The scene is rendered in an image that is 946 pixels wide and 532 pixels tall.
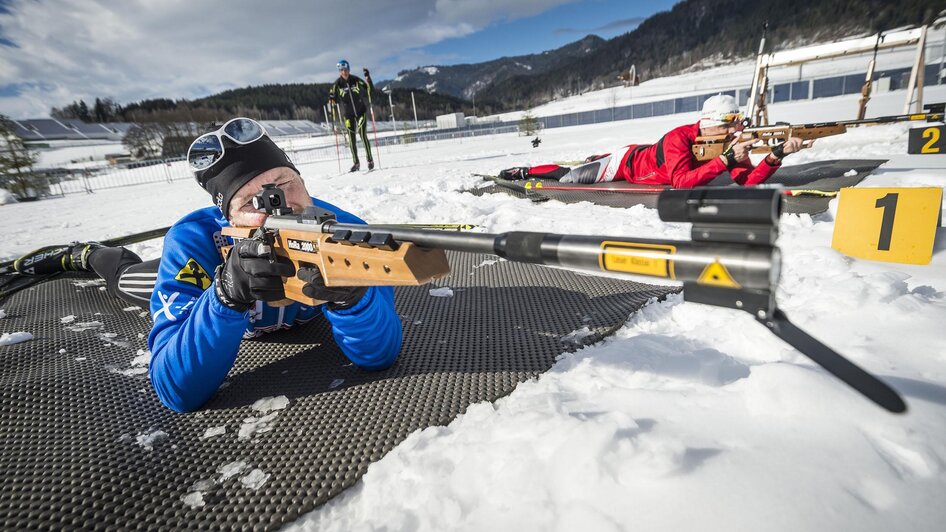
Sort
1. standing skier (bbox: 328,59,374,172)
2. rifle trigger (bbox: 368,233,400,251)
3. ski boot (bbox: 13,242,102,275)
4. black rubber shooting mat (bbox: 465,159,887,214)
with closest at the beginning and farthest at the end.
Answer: rifle trigger (bbox: 368,233,400,251)
ski boot (bbox: 13,242,102,275)
black rubber shooting mat (bbox: 465,159,887,214)
standing skier (bbox: 328,59,374,172)

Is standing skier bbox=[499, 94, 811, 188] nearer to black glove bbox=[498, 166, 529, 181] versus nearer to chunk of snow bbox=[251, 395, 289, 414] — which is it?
black glove bbox=[498, 166, 529, 181]

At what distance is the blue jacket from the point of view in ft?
5.56

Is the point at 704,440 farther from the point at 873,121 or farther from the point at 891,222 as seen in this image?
the point at 873,121

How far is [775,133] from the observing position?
5258mm

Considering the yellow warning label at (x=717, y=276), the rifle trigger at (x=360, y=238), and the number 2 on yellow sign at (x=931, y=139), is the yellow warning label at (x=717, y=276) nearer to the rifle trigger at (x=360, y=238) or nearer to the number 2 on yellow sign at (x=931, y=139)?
the rifle trigger at (x=360, y=238)

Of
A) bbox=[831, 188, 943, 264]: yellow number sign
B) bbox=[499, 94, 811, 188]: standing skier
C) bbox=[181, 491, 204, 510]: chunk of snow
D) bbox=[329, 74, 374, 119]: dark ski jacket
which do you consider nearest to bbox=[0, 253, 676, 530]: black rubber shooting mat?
bbox=[181, 491, 204, 510]: chunk of snow

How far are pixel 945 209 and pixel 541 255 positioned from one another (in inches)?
183

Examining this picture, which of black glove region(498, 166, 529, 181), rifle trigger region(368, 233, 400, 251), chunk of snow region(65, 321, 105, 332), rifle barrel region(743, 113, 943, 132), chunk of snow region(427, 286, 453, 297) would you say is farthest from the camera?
black glove region(498, 166, 529, 181)

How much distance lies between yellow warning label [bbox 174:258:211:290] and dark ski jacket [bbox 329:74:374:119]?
32.5 feet

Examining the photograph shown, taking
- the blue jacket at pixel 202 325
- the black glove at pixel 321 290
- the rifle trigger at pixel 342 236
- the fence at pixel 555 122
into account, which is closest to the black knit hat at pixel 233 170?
the blue jacket at pixel 202 325

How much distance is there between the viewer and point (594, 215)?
491 cm

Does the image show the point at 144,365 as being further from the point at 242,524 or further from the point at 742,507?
the point at 742,507

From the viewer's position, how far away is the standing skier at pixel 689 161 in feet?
17.0

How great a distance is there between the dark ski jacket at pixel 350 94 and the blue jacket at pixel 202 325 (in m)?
9.55
